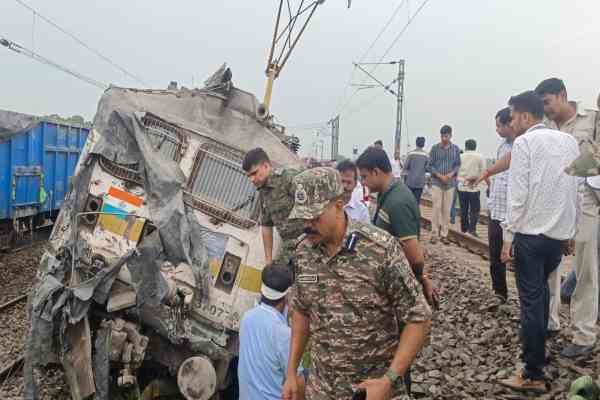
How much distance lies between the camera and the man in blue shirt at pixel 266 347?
3604 millimetres

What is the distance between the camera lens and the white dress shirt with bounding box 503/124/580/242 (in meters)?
3.86

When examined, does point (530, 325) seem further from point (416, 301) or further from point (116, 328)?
point (116, 328)

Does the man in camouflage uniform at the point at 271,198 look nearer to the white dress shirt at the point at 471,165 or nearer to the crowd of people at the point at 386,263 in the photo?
the crowd of people at the point at 386,263

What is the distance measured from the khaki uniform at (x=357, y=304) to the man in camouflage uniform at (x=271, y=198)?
2292mm

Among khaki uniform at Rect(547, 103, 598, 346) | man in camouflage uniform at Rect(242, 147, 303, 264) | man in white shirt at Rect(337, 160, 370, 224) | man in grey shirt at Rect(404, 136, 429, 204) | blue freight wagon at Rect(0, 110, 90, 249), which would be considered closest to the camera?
khaki uniform at Rect(547, 103, 598, 346)

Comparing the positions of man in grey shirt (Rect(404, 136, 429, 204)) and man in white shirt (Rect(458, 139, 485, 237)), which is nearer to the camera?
man in white shirt (Rect(458, 139, 485, 237))

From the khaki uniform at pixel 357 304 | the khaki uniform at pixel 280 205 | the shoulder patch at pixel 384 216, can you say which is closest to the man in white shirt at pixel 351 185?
the khaki uniform at pixel 280 205

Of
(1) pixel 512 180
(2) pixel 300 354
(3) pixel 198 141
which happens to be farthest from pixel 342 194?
(3) pixel 198 141

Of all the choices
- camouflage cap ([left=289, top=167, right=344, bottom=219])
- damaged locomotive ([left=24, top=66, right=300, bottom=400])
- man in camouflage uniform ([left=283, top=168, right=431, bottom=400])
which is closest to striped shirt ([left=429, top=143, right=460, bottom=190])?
damaged locomotive ([left=24, top=66, right=300, bottom=400])

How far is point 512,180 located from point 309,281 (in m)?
2.21

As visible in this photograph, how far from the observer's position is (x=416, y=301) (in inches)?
92.0

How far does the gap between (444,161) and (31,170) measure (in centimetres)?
984

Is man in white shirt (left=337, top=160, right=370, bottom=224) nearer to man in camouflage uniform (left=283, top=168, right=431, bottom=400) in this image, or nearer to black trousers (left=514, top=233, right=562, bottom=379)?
black trousers (left=514, top=233, right=562, bottom=379)

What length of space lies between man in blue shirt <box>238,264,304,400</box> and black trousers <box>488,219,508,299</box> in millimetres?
2912
